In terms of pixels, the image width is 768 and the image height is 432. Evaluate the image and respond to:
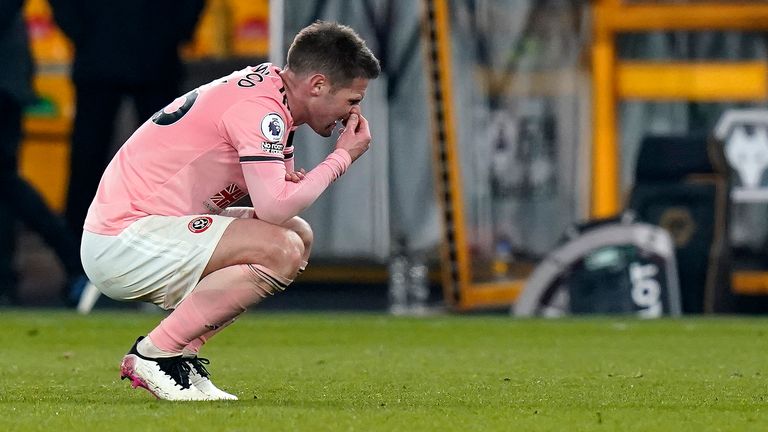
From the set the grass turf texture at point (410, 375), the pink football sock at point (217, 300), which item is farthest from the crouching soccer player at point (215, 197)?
the grass turf texture at point (410, 375)

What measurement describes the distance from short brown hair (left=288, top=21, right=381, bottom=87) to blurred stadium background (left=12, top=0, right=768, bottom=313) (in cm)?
495

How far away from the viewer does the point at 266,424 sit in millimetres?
4141

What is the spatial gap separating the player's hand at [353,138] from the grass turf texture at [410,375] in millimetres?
649

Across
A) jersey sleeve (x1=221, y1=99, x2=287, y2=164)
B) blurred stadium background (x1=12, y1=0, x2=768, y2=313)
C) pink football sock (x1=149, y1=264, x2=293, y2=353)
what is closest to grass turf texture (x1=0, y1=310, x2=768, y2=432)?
pink football sock (x1=149, y1=264, x2=293, y2=353)

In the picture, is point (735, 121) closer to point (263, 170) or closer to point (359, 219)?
point (359, 219)

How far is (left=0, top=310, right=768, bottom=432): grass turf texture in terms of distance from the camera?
4.31 metres

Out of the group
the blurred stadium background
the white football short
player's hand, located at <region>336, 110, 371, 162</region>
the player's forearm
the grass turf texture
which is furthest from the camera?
the blurred stadium background

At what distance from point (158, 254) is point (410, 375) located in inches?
47.8

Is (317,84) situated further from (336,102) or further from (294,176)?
(294,176)

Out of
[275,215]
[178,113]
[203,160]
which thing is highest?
[178,113]

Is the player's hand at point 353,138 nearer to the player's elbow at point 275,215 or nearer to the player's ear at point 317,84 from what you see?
the player's ear at point 317,84

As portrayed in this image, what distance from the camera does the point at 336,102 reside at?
481 centimetres

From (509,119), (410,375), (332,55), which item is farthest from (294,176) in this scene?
(509,119)

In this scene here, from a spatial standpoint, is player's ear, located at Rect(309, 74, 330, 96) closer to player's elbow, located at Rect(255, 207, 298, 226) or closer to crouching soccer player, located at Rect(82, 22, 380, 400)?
crouching soccer player, located at Rect(82, 22, 380, 400)
